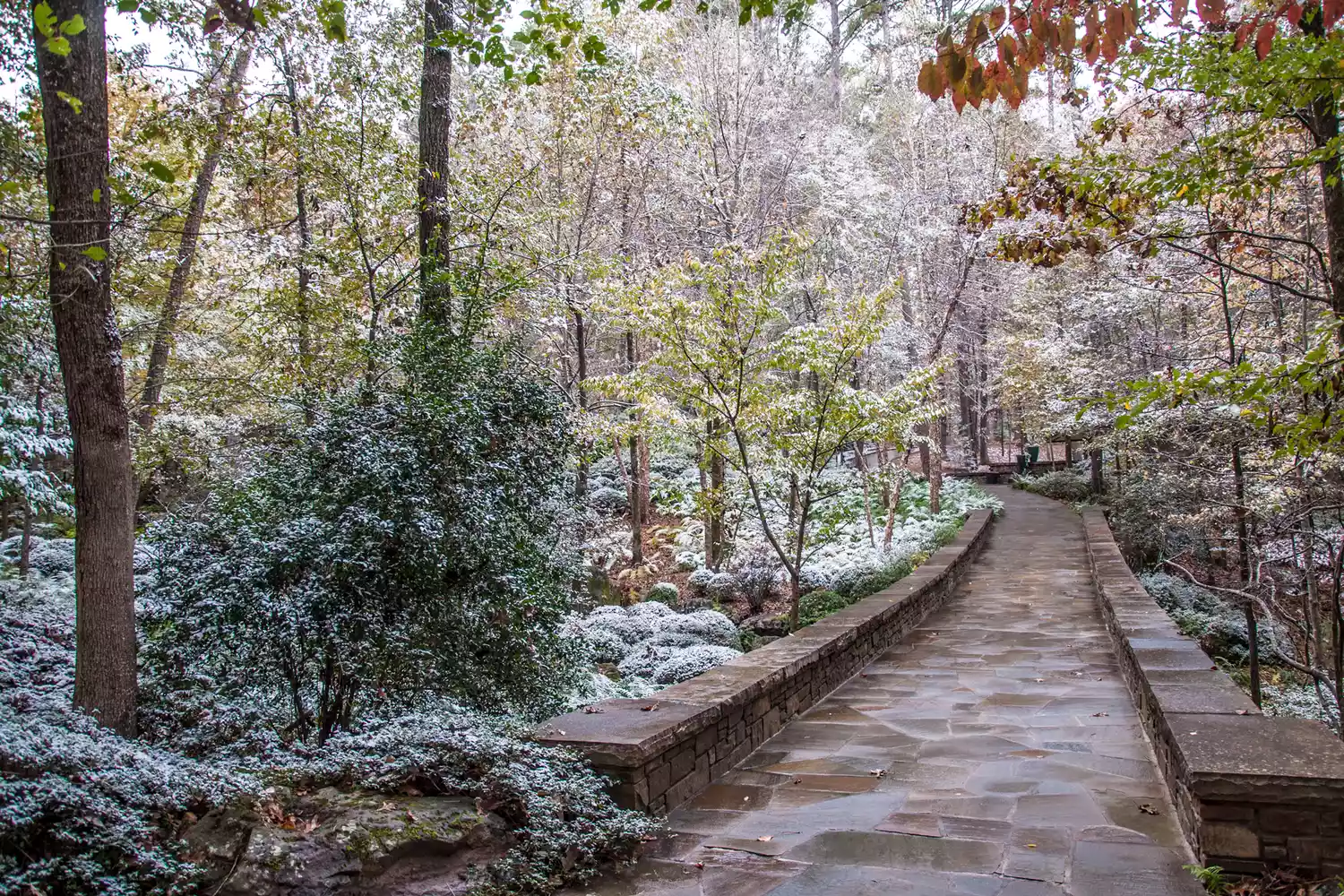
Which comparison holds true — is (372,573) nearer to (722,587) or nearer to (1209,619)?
(722,587)

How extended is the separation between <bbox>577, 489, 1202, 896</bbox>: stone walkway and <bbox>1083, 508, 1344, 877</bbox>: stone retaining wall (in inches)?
7.5

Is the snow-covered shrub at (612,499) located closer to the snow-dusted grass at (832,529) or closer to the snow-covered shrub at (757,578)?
the snow-dusted grass at (832,529)

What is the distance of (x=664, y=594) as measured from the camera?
12.0m

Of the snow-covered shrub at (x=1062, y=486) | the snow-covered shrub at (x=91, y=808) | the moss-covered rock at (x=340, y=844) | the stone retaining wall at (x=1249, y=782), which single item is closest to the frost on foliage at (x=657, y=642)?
the moss-covered rock at (x=340, y=844)

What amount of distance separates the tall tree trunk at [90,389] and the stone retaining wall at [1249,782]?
485cm

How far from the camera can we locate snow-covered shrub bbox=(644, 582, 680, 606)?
1184 centimetres

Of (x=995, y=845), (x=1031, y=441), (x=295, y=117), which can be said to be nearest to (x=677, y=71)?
(x=295, y=117)

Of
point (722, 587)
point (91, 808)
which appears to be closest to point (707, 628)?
point (722, 587)

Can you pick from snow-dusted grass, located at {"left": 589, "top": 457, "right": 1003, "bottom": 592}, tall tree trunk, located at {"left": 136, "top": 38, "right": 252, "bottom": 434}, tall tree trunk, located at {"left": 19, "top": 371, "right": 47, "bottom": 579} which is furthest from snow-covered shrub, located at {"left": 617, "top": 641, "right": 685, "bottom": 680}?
tall tree trunk, located at {"left": 19, "top": 371, "right": 47, "bottom": 579}

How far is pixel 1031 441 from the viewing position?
30.9 m

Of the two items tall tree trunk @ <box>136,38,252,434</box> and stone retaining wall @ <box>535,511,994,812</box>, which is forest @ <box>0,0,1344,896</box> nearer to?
tall tree trunk @ <box>136,38,252,434</box>

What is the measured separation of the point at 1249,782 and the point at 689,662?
507cm

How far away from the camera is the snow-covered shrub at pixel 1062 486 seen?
880 inches

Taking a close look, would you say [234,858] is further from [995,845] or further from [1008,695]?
[1008,695]
